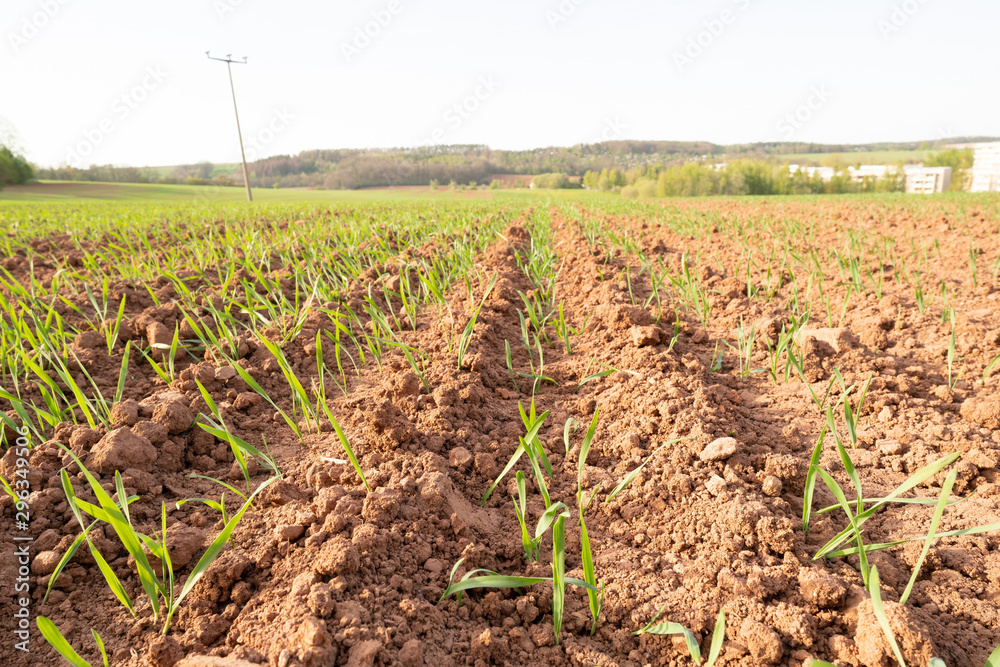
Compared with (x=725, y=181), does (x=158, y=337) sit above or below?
below

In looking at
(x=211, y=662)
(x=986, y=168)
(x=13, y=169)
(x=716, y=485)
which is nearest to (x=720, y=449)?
(x=716, y=485)

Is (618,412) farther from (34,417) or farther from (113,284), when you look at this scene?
(113,284)

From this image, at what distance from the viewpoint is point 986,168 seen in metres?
83.9

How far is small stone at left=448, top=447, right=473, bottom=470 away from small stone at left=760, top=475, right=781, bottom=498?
0.86m

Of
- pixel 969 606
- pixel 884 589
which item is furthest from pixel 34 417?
pixel 969 606

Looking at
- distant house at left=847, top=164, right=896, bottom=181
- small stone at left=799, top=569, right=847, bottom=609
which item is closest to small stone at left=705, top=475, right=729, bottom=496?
small stone at left=799, top=569, right=847, bottom=609

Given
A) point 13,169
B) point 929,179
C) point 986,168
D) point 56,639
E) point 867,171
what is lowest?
point 56,639

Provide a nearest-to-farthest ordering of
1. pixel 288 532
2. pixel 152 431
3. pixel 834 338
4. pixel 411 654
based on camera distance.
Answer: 1. pixel 411 654
2. pixel 288 532
3. pixel 152 431
4. pixel 834 338

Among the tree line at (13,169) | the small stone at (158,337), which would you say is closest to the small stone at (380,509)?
the small stone at (158,337)

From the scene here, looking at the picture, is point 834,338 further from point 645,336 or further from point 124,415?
point 124,415

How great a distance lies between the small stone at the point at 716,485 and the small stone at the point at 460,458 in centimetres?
71

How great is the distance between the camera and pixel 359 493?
53.7 inches

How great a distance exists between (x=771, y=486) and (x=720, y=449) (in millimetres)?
168

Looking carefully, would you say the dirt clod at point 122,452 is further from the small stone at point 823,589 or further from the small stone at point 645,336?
the small stone at point 645,336
